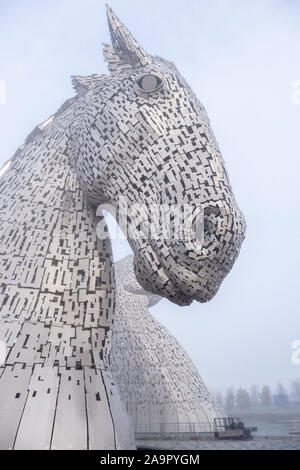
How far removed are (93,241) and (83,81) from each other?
1007mm

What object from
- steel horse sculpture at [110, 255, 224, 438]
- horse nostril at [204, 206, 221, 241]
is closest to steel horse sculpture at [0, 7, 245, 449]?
horse nostril at [204, 206, 221, 241]

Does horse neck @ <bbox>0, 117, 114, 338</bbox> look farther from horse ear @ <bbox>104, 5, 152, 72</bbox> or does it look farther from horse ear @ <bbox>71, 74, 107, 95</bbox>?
horse ear @ <bbox>104, 5, 152, 72</bbox>

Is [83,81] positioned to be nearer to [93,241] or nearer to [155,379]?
[93,241]

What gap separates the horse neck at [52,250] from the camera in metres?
1.73

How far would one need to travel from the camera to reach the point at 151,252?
1.60m

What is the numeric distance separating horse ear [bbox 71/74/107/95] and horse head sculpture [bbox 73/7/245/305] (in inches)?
6.6

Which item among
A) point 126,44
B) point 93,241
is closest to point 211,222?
point 93,241

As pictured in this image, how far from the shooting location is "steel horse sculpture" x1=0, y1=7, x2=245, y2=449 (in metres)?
1.47

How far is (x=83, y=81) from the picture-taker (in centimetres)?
230

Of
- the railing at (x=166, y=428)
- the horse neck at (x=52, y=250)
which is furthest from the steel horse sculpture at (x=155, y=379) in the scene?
the horse neck at (x=52, y=250)

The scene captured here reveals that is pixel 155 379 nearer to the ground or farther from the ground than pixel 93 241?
nearer to the ground
